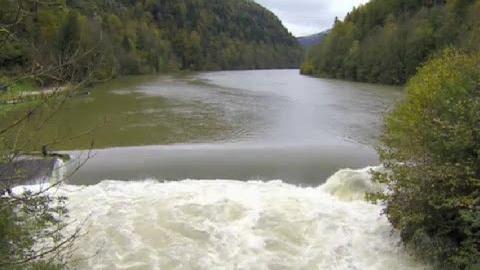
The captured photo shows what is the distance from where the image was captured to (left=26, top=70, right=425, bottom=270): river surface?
891 cm

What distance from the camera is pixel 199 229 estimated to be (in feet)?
32.4

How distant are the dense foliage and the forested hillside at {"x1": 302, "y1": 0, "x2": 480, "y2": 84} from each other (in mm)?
25113

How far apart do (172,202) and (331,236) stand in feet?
12.0

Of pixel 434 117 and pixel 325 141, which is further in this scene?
pixel 325 141

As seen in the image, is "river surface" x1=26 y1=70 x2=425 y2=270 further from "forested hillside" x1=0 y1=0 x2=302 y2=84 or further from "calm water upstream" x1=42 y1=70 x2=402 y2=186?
"forested hillside" x1=0 y1=0 x2=302 y2=84

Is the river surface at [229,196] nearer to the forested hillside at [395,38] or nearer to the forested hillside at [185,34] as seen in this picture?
the forested hillside at [395,38]

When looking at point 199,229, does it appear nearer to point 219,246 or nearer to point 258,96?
point 219,246

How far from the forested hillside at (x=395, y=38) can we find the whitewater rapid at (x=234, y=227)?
2504cm

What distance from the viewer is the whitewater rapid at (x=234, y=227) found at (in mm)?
8742

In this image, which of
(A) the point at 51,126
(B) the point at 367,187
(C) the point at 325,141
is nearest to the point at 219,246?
(B) the point at 367,187

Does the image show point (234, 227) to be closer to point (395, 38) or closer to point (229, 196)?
point (229, 196)

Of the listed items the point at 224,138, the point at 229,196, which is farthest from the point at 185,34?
the point at 229,196

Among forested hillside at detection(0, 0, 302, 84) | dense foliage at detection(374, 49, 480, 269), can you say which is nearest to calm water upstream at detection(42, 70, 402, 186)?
dense foliage at detection(374, 49, 480, 269)

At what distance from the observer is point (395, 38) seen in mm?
49906
